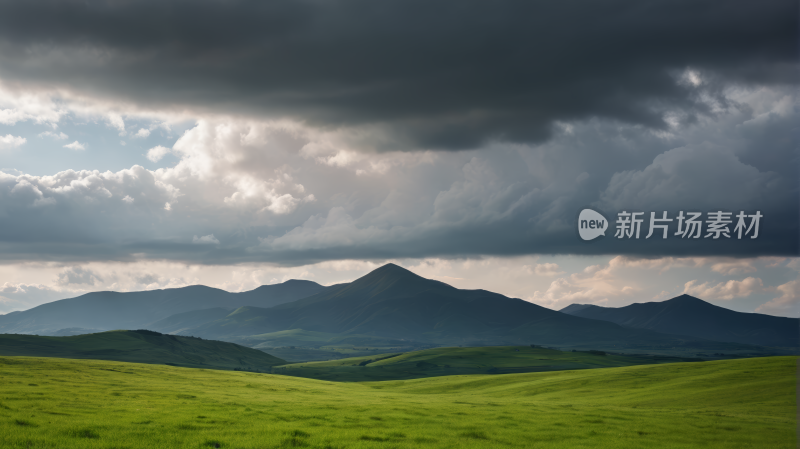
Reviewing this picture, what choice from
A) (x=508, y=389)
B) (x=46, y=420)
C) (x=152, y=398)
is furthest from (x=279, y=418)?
(x=508, y=389)

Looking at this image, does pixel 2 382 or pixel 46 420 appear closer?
pixel 46 420

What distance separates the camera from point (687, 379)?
90.8 m

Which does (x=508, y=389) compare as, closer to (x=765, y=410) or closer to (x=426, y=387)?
(x=426, y=387)

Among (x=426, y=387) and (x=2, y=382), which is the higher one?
(x=2, y=382)

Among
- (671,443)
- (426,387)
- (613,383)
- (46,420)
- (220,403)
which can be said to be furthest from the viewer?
(426,387)

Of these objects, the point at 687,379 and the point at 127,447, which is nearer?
the point at 127,447

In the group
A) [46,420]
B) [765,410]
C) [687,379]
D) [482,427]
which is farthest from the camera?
[687,379]

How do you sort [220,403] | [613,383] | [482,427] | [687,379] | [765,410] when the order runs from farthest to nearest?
[613,383]
[687,379]
[765,410]
[220,403]
[482,427]

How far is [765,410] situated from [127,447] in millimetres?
63986

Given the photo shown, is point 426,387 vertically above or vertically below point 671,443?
Result: below

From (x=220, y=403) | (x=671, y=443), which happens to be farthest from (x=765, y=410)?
(x=220, y=403)

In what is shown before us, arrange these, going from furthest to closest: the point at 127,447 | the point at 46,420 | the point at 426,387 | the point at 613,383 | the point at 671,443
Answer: the point at 426,387, the point at 613,383, the point at 671,443, the point at 46,420, the point at 127,447

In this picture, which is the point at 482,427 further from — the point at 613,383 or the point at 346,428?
the point at 613,383

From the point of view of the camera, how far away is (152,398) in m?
53.3
